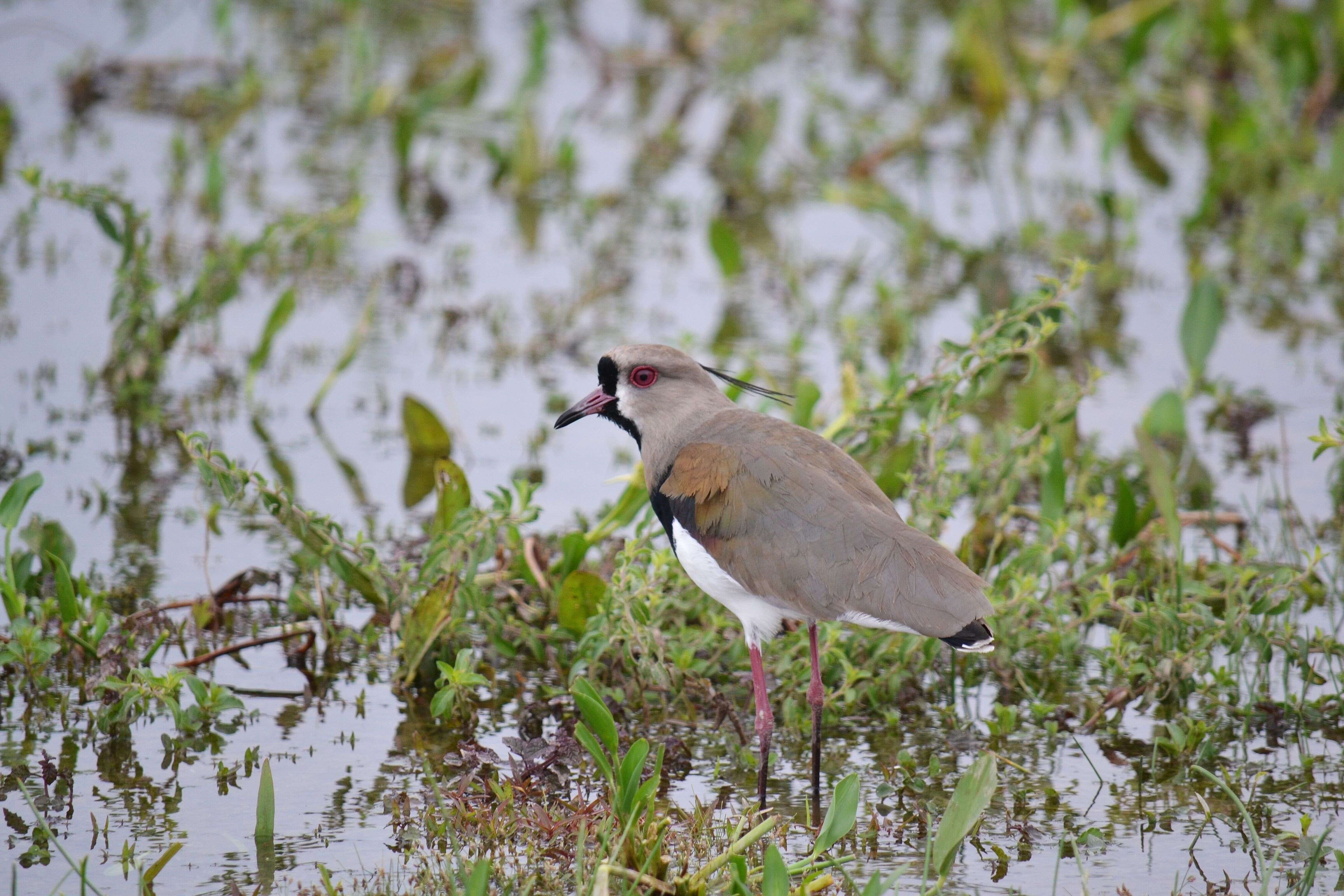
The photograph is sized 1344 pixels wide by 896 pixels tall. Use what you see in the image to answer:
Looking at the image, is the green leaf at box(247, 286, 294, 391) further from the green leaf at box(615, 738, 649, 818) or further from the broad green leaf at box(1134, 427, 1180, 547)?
the green leaf at box(615, 738, 649, 818)

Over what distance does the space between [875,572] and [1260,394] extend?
3548mm

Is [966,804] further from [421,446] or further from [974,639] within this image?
[421,446]

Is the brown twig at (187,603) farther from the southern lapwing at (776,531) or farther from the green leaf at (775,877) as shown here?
the green leaf at (775,877)

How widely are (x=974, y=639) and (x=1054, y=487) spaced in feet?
5.05

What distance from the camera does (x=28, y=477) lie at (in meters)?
4.50

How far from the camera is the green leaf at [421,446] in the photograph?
20.3ft

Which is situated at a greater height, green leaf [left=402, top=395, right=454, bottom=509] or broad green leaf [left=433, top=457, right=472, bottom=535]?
green leaf [left=402, top=395, right=454, bottom=509]

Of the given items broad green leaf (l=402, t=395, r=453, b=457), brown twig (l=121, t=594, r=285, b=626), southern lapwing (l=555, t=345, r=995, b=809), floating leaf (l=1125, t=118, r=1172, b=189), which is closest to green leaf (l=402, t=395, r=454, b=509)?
broad green leaf (l=402, t=395, r=453, b=457)

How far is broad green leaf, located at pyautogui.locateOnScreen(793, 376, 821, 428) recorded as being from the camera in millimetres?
5480

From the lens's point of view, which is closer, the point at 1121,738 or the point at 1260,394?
the point at 1121,738

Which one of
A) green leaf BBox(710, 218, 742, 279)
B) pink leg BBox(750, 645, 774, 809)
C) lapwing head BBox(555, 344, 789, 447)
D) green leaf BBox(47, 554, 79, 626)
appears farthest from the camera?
green leaf BBox(710, 218, 742, 279)

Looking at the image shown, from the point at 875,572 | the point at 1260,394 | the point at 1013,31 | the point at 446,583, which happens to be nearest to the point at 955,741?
the point at 875,572

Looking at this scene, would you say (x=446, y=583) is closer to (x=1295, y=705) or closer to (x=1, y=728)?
(x=1, y=728)

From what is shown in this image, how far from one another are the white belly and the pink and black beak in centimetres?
56
